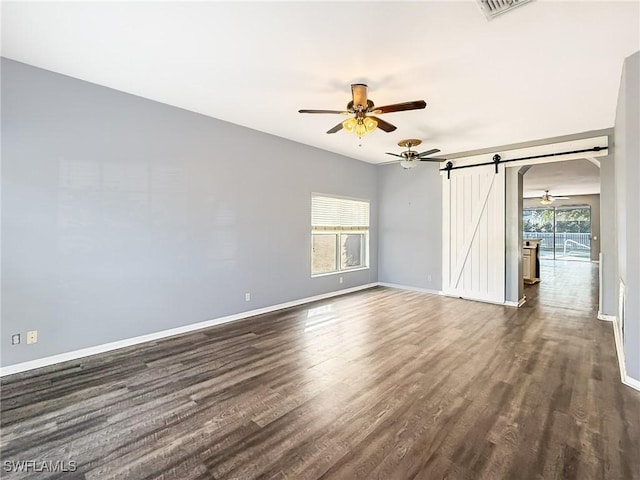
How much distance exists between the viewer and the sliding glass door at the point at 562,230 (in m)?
12.9

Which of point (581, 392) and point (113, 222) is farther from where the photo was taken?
point (113, 222)

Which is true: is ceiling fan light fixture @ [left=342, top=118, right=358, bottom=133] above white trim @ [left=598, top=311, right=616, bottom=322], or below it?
above

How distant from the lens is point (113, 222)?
341 cm

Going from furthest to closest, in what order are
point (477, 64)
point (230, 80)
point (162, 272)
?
point (162, 272) < point (230, 80) < point (477, 64)

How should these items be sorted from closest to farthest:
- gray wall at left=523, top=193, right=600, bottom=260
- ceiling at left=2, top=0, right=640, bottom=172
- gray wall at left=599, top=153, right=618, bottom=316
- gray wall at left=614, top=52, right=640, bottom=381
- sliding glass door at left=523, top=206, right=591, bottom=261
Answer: ceiling at left=2, top=0, right=640, bottom=172
gray wall at left=614, top=52, right=640, bottom=381
gray wall at left=599, top=153, right=618, bottom=316
gray wall at left=523, top=193, right=600, bottom=260
sliding glass door at left=523, top=206, right=591, bottom=261

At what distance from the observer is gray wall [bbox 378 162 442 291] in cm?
644

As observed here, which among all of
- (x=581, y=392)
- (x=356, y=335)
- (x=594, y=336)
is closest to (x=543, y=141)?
(x=594, y=336)

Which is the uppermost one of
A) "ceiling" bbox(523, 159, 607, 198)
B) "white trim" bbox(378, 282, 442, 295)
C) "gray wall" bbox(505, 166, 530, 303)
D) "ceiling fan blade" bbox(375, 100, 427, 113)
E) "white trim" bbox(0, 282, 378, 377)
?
"ceiling" bbox(523, 159, 607, 198)

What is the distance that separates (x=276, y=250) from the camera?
5117 mm

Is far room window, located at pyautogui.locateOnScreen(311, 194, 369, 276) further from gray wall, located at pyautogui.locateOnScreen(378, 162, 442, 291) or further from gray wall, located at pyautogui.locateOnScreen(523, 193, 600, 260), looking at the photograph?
gray wall, located at pyautogui.locateOnScreen(523, 193, 600, 260)

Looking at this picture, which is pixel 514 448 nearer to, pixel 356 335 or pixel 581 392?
pixel 581 392

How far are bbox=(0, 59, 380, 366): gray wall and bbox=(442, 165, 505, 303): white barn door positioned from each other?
3424 mm

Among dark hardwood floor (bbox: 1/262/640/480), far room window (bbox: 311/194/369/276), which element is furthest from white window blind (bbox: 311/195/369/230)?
dark hardwood floor (bbox: 1/262/640/480)

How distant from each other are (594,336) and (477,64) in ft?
12.2
